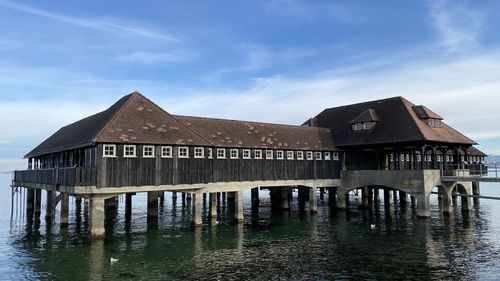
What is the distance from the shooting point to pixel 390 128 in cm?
4075

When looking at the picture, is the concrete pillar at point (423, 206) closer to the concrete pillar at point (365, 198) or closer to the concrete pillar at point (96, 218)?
the concrete pillar at point (365, 198)

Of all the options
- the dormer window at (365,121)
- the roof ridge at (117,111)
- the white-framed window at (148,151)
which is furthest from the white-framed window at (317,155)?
the roof ridge at (117,111)

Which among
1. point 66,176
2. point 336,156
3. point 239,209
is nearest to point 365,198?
point 336,156

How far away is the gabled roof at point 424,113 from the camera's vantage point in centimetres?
4066

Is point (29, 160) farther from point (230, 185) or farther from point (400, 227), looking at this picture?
point (400, 227)

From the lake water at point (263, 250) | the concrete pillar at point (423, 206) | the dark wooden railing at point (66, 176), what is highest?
the dark wooden railing at point (66, 176)

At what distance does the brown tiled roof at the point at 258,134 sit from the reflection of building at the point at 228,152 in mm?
123

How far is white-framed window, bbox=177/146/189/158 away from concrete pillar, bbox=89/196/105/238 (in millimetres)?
6532

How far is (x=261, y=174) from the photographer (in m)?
37.9

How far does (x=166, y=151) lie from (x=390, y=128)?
22571mm

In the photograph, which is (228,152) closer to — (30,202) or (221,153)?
(221,153)

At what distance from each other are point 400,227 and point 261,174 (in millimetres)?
12583

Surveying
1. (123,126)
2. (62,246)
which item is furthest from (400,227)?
(62,246)

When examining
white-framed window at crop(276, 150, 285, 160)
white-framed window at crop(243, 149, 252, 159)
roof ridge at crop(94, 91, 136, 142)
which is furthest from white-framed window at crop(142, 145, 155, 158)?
white-framed window at crop(276, 150, 285, 160)
